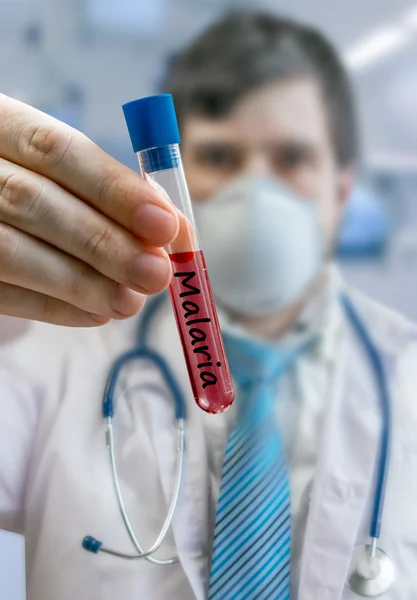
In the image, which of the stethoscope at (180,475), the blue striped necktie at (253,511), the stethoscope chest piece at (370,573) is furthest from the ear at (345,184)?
the stethoscope chest piece at (370,573)

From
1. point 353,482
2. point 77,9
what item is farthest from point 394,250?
point 77,9

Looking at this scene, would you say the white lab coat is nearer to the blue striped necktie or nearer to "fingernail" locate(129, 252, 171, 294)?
the blue striped necktie

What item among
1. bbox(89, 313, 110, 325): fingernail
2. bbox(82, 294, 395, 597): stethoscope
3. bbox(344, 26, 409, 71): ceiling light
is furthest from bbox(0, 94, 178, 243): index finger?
bbox(344, 26, 409, 71): ceiling light

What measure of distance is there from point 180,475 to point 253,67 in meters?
0.68

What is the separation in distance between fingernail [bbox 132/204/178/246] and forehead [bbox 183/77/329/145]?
55 cm

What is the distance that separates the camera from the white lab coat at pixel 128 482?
703mm

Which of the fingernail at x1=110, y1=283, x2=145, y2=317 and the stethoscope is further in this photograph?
the stethoscope

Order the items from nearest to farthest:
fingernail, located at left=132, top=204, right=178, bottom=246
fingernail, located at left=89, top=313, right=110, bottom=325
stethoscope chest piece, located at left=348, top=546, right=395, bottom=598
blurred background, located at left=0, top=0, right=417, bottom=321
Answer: fingernail, located at left=132, top=204, right=178, bottom=246 → fingernail, located at left=89, top=313, right=110, bottom=325 → stethoscope chest piece, located at left=348, top=546, right=395, bottom=598 → blurred background, located at left=0, top=0, right=417, bottom=321

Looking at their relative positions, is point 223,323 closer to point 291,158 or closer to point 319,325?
point 319,325

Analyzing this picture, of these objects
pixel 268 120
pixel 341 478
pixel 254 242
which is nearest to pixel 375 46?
pixel 268 120

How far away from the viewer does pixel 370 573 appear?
2.31ft

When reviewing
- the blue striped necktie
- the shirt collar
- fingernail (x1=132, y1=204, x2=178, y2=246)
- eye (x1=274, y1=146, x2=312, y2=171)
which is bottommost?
the blue striped necktie

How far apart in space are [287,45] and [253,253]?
0.39m

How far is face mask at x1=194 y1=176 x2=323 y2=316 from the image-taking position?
0.88m
